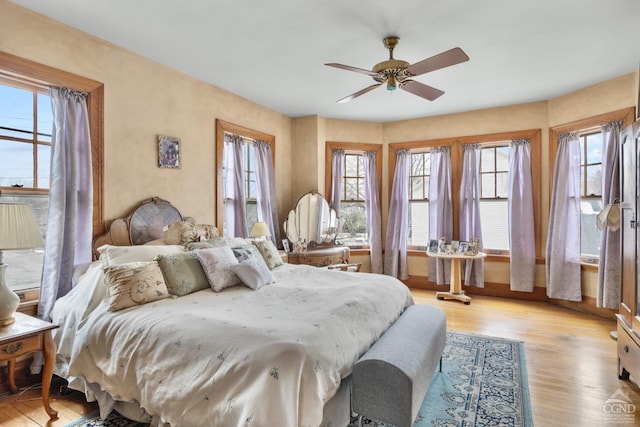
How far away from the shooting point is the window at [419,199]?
5883mm

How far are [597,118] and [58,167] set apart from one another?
18.6 feet

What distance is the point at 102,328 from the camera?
86.7 inches

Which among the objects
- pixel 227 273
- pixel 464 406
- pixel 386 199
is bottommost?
pixel 464 406

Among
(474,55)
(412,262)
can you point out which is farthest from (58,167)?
(412,262)

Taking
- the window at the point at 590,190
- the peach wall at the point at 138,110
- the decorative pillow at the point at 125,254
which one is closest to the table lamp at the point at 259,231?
the peach wall at the point at 138,110

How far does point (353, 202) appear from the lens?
19.9 ft

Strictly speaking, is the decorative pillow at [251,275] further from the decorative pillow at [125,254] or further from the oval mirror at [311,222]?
the oval mirror at [311,222]

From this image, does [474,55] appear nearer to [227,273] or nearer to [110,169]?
[227,273]

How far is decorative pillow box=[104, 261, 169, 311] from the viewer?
7.59 feet

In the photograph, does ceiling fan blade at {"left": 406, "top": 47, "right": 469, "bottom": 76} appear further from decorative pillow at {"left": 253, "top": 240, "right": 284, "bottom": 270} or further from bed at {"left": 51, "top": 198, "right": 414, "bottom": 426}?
decorative pillow at {"left": 253, "top": 240, "right": 284, "bottom": 270}

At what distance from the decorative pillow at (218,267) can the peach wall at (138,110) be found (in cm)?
102

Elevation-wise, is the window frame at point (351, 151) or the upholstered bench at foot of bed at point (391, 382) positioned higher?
the window frame at point (351, 151)

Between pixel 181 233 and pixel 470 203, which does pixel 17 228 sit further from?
pixel 470 203

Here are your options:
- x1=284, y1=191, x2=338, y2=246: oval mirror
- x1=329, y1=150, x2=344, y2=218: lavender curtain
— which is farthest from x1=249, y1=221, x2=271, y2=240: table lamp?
x1=329, y1=150, x2=344, y2=218: lavender curtain
